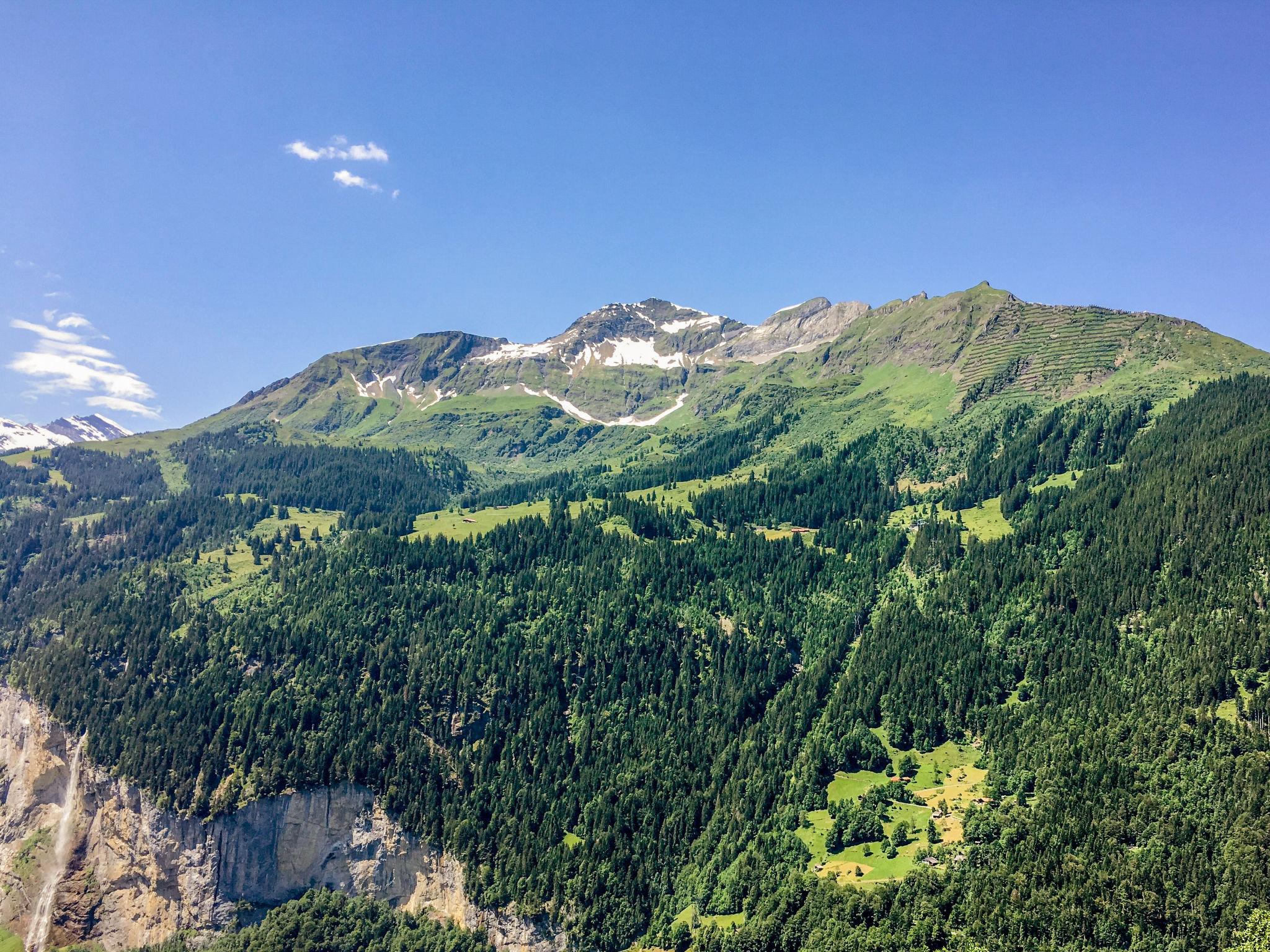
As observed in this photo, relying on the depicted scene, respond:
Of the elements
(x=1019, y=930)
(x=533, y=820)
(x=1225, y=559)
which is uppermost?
(x=1225, y=559)

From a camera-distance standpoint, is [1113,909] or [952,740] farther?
[952,740]

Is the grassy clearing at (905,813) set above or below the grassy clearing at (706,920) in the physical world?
above

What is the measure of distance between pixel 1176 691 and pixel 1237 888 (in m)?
48.6

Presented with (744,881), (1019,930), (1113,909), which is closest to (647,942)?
(744,881)

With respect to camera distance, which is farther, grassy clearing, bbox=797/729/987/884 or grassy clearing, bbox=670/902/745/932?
grassy clearing, bbox=670/902/745/932

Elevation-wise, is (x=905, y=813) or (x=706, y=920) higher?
(x=905, y=813)

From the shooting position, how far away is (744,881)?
163625 millimetres

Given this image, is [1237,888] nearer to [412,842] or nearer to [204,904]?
[412,842]

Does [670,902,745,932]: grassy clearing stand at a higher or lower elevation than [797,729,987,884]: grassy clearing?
lower

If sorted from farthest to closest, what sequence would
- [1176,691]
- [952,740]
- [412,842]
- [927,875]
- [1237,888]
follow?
1. [412,842]
2. [952,740]
3. [1176,691]
4. [927,875]
5. [1237,888]

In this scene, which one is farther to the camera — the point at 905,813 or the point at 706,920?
the point at 905,813

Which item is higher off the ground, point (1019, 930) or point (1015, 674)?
point (1015, 674)

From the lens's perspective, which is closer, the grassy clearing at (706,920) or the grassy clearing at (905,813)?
the grassy clearing at (905,813)

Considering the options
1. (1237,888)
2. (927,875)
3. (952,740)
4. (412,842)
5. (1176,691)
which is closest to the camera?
(1237,888)
